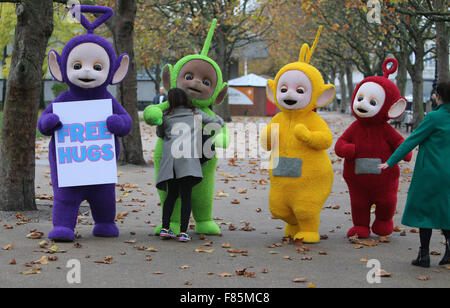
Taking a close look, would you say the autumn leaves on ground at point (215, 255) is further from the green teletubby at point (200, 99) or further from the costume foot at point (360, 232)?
the green teletubby at point (200, 99)

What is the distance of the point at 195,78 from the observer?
703 cm

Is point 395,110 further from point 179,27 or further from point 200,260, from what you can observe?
point 179,27

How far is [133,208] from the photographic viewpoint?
9.10m

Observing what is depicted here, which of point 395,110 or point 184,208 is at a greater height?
point 395,110

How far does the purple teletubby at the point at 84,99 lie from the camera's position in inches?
256

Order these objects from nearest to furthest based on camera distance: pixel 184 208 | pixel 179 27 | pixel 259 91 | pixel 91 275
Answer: pixel 91 275 → pixel 184 208 → pixel 179 27 → pixel 259 91

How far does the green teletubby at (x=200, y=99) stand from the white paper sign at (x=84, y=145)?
0.62 meters

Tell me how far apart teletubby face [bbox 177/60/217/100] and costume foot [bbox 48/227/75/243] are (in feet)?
6.74

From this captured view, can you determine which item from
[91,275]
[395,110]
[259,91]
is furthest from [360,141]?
[259,91]

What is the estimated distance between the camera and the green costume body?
5684 mm

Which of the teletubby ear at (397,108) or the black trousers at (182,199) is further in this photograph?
the teletubby ear at (397,108)

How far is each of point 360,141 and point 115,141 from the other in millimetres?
2775

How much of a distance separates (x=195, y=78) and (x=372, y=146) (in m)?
2.16

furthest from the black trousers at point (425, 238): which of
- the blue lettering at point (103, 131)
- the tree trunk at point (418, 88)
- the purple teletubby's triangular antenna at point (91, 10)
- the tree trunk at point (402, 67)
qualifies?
the tree trunk at point (402, 67)
